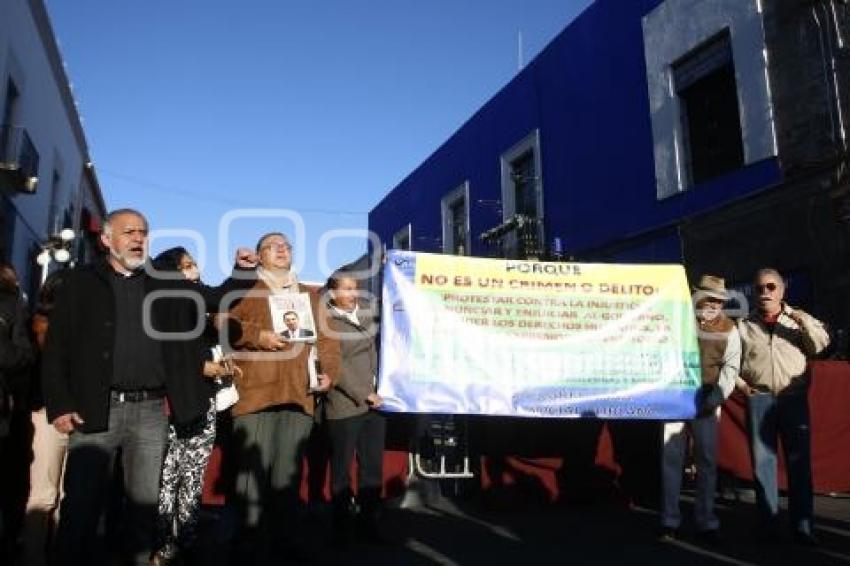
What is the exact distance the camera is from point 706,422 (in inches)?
191

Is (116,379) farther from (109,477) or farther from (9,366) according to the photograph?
(9,366)

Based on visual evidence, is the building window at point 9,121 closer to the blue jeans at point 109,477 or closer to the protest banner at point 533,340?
the protest banner at point 533,340

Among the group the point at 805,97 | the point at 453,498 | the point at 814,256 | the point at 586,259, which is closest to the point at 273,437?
the point at 453,498

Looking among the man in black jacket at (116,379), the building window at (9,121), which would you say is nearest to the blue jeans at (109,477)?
the man in black jacket at (116,379)

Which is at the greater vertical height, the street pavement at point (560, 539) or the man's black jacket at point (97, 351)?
the man's black jacket at point (97, 351)

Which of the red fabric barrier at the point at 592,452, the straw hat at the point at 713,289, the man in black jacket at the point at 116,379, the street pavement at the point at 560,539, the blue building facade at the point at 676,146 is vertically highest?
the blue building facade at the point at 676,146

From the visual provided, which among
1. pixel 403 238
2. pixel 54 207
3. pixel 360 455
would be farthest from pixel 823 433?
pixel 54 207

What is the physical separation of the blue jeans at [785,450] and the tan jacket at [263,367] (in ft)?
10.1

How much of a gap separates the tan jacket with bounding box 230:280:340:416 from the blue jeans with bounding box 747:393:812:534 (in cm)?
309

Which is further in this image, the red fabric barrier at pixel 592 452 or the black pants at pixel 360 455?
the red fabric barrier at pixel 592 452

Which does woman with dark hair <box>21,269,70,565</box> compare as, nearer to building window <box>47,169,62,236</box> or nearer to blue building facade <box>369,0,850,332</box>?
blue building facade <box>369,0,850,332</box>

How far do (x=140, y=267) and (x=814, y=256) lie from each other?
7271mm

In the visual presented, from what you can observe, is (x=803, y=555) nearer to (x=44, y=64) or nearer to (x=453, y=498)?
(x=453, y=498)

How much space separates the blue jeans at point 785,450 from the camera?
4562mm
